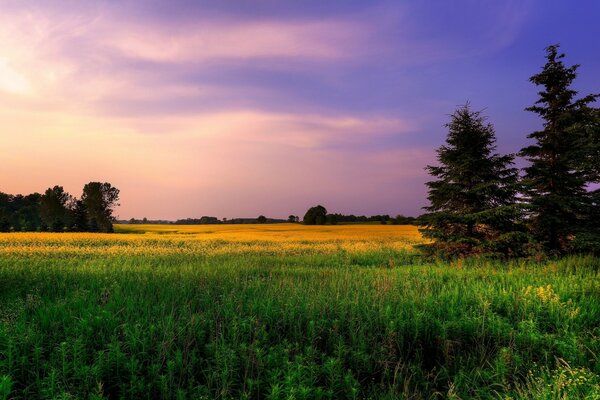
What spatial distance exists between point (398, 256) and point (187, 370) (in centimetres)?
1592

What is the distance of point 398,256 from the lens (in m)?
Result: 18.9

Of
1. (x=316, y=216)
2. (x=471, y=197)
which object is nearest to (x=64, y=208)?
(x=316, y=216)

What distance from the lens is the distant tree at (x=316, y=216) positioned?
90075mm

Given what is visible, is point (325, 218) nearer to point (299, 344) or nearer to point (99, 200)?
point (99, 200)

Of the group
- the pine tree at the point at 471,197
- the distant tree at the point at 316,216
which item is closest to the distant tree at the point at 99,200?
the distant tree at the point at 316,216

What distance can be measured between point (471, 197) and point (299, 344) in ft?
44.5

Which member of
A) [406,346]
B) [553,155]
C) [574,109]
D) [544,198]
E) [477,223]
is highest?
[574,109]

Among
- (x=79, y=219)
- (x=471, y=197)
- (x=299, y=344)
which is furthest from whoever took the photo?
(x=79, y=219)

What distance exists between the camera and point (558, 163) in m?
16.3

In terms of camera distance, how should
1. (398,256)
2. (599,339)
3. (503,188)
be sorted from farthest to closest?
(398,256) < (503,188) < (599,339)

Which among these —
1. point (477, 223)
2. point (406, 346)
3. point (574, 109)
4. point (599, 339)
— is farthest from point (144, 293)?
point (574, 109)

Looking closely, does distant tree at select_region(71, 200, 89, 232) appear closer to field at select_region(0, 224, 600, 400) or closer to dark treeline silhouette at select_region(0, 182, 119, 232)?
dark treeline silhouette at select_region(0, 182, 119, 232)

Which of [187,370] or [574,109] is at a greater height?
[574,109]

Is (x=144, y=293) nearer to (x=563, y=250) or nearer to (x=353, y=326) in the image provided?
(x=353, y=326)
